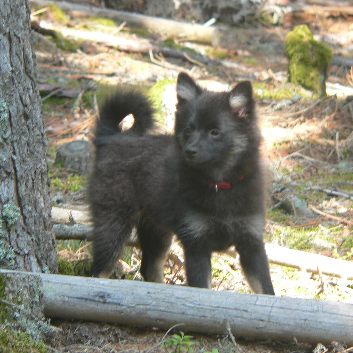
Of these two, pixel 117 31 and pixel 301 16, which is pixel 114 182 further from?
pixel 301 16

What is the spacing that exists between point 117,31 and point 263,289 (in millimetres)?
10055

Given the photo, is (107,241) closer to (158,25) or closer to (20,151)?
(20,151)

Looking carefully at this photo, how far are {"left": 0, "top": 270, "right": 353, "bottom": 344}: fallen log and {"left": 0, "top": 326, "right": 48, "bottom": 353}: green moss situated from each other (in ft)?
1.17

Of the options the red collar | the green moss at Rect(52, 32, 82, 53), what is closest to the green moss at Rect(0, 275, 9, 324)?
the red collar

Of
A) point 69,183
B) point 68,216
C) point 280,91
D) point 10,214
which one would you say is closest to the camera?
point 10,214

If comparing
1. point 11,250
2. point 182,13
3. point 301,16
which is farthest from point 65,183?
point 301,16

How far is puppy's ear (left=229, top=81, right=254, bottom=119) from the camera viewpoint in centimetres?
574

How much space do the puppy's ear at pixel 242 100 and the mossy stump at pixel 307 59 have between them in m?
6.27

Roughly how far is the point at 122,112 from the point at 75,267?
1.44 meters

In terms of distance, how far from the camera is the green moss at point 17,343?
4.33 meters

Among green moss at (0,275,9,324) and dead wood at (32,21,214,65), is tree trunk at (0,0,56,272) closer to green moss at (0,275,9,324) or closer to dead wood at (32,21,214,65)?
green moss at (0,275,9,324)

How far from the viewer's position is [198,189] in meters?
5.88

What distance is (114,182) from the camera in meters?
6.51

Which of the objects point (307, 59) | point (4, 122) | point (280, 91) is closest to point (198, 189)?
point (4, 122)
